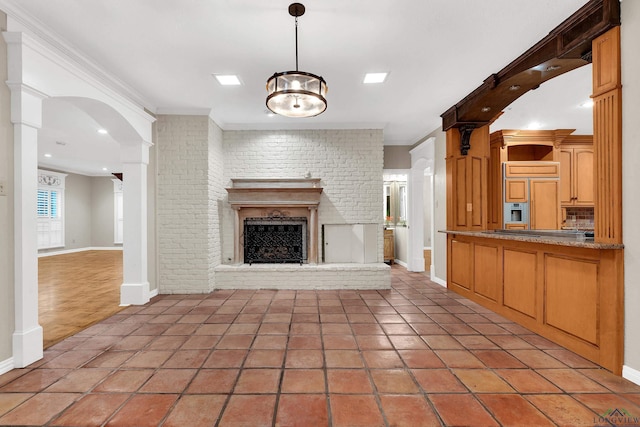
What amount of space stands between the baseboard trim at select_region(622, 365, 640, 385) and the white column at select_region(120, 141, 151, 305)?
16.4ft

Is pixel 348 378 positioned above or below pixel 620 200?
below

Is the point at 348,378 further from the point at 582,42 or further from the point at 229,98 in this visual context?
the point at 229,98

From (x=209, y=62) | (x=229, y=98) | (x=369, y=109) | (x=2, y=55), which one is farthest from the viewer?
(x=369, y=109)

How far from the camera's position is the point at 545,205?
18.1 feet

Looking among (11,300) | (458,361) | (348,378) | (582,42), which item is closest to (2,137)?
(11,300)

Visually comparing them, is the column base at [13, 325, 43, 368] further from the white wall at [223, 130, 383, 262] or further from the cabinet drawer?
the cabinet drawer

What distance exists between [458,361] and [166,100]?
472cm

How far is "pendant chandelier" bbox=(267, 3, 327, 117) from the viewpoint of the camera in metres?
2.40

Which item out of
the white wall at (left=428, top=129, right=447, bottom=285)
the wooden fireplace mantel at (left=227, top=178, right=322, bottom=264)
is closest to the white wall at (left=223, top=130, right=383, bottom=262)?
the wooden fireplace mantel at (left=227, top=178, right=322, bottom=264)

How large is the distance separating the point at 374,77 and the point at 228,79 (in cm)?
176

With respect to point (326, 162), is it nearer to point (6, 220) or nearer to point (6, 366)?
point (6, 220)

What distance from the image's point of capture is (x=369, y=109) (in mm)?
Result: 4664

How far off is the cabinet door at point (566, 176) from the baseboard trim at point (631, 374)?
448 cm

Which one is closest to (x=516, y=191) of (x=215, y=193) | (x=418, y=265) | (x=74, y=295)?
(x=418, y=265)
